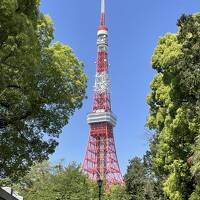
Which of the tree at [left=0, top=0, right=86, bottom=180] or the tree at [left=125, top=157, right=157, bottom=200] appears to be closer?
the tree at [left=0, top=0, right=86, bottom=180]

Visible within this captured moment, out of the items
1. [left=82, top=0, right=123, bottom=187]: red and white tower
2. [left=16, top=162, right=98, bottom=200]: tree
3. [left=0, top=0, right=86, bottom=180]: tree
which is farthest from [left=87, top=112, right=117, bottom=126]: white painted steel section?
[left=0, top=0, right=86, bottom=180]: tree

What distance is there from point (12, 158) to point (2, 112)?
5.89 feet

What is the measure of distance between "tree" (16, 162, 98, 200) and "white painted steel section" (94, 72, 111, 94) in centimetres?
5054

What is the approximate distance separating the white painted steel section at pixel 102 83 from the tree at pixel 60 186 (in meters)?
50.5

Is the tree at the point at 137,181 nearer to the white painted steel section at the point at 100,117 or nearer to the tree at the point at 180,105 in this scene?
the tree at the point at 180,105

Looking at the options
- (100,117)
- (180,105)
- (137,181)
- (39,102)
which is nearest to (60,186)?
(137,181)

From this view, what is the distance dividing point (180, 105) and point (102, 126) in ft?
246

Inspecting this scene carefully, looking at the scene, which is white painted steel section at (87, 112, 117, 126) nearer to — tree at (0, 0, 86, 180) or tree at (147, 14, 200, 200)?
tree at (147, 14, 200, 200)

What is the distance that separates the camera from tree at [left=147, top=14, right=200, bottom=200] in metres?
20.4

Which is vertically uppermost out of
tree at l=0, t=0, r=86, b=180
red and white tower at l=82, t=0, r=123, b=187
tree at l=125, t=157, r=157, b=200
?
red and white tower at l=82, t=0, r=123, b=187

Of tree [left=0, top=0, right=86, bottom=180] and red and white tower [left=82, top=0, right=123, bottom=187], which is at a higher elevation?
red and white tower [left=82, top=0, right=123, bottom=187]

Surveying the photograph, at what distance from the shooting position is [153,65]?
2444 cm

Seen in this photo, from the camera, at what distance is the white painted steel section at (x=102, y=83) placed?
98.5 meters

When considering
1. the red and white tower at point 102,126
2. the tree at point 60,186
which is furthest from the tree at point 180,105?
the red and white tower at point 102,126
